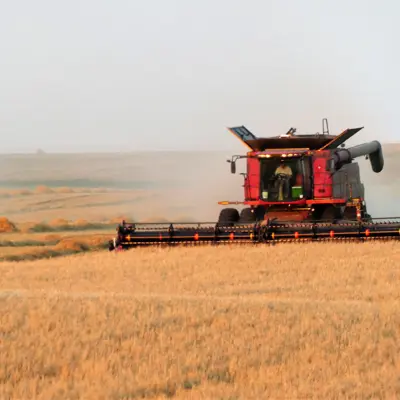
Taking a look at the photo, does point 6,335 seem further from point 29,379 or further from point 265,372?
point 265,372

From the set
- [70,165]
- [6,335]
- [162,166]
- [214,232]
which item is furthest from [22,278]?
[70,165]

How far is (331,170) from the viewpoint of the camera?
23.1 metres

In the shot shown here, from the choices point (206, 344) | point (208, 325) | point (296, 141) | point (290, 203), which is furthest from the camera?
point (296, 141)

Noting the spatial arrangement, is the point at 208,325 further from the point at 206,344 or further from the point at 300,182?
the point at 300,182

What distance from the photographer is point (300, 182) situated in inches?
904

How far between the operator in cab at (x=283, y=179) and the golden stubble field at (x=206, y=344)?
254 inches

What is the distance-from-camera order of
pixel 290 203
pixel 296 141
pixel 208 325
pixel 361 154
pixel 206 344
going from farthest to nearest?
pixel 361 154, pixel 296 141, pixel 290 203, pixel 208 325, pixel 206 344

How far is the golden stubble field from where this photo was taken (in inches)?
366

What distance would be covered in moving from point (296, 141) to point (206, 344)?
43.8ft

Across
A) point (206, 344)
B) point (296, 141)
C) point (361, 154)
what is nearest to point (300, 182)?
point (296, 141)

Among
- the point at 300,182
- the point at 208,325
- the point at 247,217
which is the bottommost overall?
the point at 208,325

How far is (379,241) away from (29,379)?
41.4 ft

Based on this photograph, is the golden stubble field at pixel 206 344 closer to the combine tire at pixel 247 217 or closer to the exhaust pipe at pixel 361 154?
the combine tire at pixel 247 217

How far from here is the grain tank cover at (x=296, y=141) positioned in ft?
77.7
